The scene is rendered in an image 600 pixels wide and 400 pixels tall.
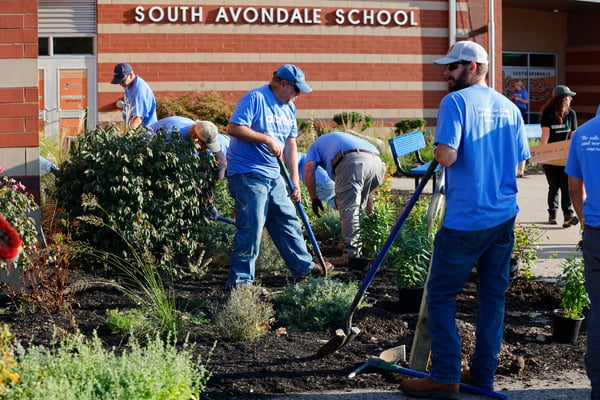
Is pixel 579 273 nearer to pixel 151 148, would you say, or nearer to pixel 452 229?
pixel 452 229

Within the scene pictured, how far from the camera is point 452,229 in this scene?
5.14m

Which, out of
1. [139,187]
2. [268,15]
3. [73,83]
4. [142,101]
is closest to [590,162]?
[139,187]

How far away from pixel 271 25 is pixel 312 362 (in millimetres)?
17440

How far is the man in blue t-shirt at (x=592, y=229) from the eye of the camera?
4.91 meters

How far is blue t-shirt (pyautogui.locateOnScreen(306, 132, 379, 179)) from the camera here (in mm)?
8984

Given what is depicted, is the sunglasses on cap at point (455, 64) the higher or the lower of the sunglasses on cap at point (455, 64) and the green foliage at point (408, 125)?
the lower

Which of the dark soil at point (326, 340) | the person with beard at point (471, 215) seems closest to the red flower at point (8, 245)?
the dark soil at point (326, 340)

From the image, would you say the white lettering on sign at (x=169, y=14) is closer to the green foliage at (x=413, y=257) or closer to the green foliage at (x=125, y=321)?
the green foliage at (x=413, y=257)

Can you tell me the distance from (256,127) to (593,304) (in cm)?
355

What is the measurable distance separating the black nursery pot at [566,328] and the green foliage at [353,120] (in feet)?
51.7

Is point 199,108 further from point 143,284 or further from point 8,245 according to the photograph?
point 8,245

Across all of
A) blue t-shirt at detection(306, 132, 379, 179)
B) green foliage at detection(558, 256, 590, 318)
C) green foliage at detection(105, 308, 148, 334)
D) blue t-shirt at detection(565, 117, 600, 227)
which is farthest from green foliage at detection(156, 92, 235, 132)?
blue t-shirt at detection(565, 117, 600, 227)

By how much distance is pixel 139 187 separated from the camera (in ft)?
25.2

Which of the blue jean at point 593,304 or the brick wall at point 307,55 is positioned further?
the brick wall at point 307,55
